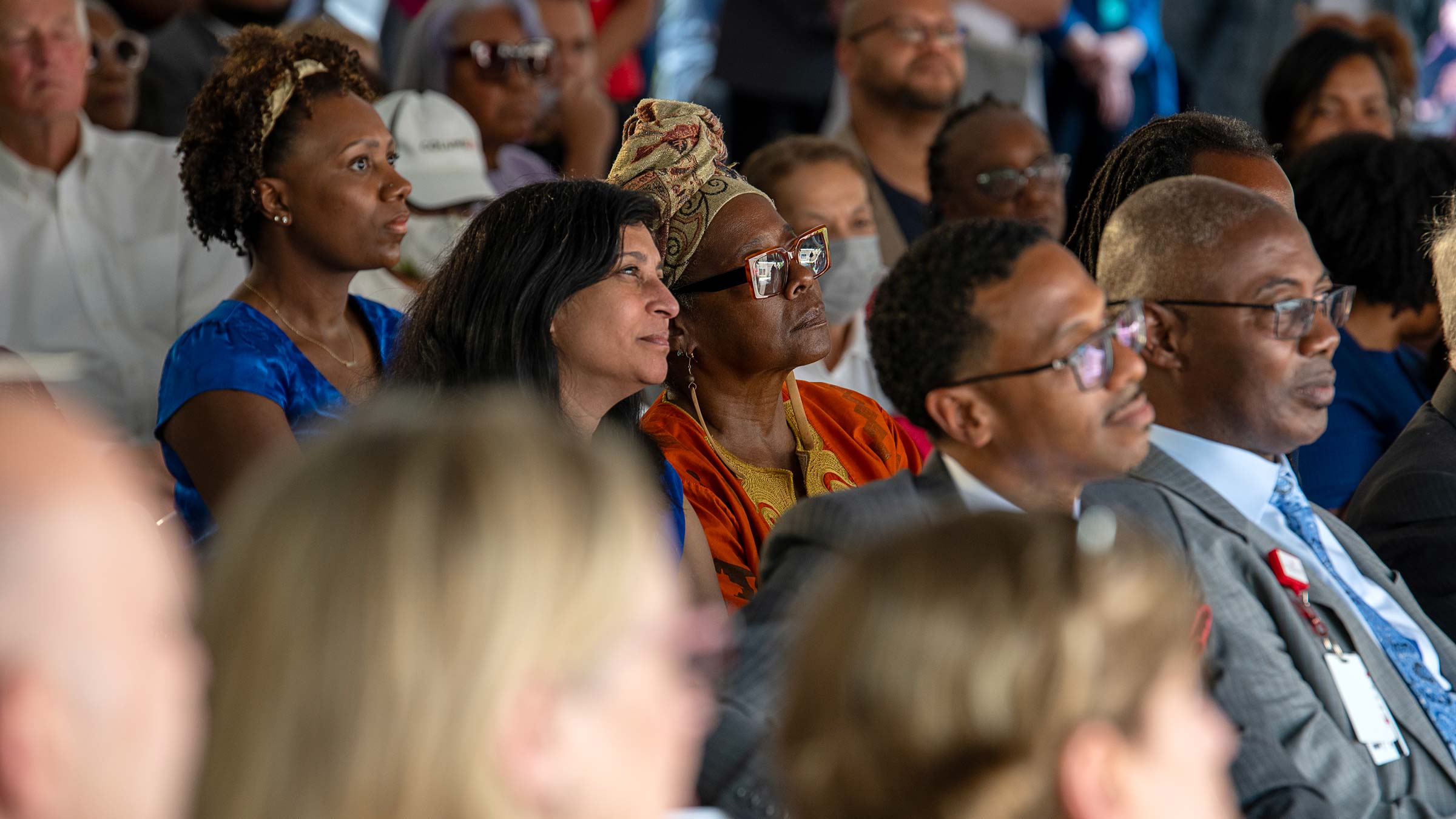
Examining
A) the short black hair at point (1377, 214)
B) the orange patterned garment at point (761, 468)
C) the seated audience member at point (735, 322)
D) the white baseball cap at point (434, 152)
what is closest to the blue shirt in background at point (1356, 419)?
the short black hair at point (1377, 214)

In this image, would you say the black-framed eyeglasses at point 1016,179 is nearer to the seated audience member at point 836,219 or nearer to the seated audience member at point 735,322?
the seated audience member at point 836,219

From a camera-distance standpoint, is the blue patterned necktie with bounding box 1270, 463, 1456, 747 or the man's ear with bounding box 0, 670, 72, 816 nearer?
the man's ear with bounding box 0, 670, 72, 816

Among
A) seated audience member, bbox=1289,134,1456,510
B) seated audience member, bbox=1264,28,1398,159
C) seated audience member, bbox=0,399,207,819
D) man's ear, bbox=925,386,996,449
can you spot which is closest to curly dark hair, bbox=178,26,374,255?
man's ear, bbox=925,386,996,449

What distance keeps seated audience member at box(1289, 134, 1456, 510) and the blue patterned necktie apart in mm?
1127

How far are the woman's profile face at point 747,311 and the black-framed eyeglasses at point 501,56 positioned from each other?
2082 mm

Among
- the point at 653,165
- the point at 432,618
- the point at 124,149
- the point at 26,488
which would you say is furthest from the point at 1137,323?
the point at 124,149

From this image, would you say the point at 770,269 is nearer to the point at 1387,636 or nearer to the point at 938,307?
the point at 938,307

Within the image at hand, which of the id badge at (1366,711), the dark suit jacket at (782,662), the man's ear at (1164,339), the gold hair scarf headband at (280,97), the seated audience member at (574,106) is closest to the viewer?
the dark suit jacket at (782,662)

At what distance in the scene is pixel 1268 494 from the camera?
2.30m

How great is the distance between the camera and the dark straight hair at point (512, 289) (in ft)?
8.32

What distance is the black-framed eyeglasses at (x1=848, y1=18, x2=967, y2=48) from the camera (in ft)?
16.9

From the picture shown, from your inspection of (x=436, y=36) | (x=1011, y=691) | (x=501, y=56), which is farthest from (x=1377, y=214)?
(x=1011, y=691)

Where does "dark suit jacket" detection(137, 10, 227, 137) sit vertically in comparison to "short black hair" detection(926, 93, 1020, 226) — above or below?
above

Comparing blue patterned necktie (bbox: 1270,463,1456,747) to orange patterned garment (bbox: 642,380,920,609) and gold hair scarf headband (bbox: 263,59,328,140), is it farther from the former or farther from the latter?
gold hair scarf headband (bbox: 263,59,328,140)
